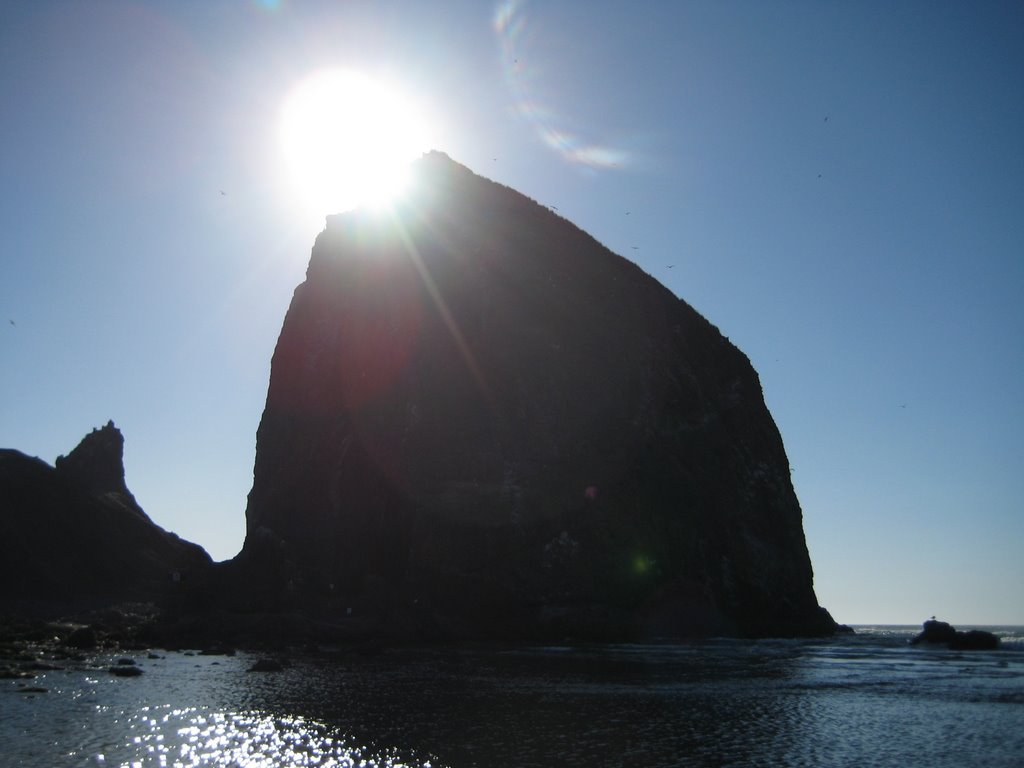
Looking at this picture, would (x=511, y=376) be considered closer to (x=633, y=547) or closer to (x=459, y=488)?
(x=459, y=488)

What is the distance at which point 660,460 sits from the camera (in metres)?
71.6

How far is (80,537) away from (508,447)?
4845cm

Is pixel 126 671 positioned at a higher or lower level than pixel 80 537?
lower

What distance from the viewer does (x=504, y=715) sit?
23719mm

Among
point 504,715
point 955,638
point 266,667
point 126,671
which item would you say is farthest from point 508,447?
point 504,715

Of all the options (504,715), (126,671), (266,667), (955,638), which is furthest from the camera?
(955,638)

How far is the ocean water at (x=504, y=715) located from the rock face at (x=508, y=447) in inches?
837

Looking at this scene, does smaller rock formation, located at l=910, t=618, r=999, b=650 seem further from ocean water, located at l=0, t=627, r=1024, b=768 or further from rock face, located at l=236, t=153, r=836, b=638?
ocean water, located at l=0, t=627, r=1024, b=768

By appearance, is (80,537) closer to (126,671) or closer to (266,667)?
(126,671)

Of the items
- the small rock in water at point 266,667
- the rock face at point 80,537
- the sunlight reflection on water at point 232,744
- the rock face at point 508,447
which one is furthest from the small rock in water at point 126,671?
the rock face at point 80,537

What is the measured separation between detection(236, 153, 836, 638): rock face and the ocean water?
69.7 ft

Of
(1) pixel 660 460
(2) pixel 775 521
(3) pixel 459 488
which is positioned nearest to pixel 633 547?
(1) pixel 660 460

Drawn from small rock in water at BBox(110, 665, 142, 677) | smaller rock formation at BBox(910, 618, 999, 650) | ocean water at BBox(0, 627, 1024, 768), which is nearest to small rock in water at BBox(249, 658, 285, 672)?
ocean water at BBox(0, 627, 1024, 768)

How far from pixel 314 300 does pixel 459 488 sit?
3699 cm
